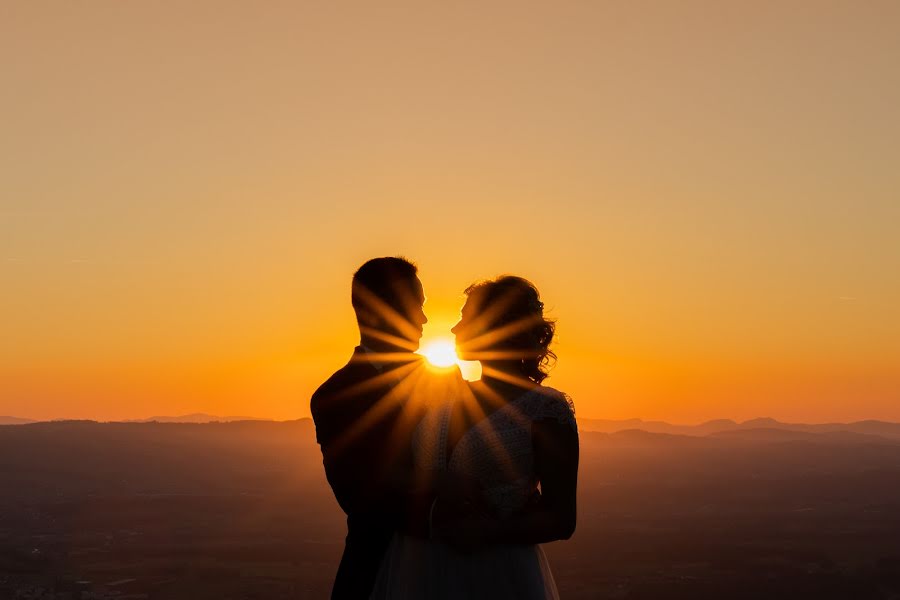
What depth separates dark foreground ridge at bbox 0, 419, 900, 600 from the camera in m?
67.8

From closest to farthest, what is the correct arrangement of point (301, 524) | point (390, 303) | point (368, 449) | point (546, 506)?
point (546, 506)
point (368, 449)
point (390, 303)
point (301, 524)

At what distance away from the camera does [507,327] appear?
4.36 meters

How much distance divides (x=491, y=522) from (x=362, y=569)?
651mm

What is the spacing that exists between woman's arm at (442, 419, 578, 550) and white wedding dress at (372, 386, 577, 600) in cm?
4

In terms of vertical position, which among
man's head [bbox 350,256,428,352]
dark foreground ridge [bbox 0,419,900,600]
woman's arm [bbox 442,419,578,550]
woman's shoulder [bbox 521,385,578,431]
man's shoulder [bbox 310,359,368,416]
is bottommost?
dark foreground ridge [bbox 0,419,900,600]

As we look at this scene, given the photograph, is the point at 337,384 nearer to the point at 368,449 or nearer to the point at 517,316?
the point at 368,449

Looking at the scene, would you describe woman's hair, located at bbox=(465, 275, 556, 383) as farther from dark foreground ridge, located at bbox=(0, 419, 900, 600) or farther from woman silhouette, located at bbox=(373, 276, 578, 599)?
dark foreground ridge, located at bbox=(0, 419, 900, 600)

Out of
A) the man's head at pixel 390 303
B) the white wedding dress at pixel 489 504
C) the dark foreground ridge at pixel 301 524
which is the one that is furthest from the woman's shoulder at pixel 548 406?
the dark foreground ridge at pixel 301 524

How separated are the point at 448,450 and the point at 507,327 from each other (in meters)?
0.55

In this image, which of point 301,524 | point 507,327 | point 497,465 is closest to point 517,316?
point 507,327

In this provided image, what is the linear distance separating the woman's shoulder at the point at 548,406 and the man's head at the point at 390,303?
0.66 meters

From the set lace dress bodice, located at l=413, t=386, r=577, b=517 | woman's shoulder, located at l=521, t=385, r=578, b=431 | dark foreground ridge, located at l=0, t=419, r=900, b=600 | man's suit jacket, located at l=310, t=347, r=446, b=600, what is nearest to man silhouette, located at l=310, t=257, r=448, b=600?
man's suit jacket, located at l=310, t=347, r=446, b=600

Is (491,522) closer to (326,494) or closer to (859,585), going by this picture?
(859,585)

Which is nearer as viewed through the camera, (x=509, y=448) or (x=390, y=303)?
(x=509, y=448)
